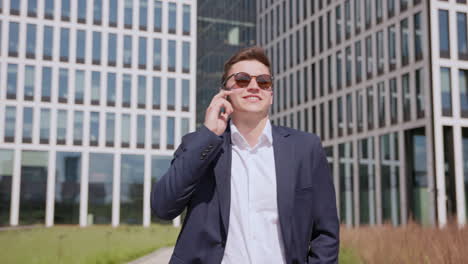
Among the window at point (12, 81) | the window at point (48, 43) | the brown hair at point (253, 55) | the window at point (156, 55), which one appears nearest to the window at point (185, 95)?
the window at point (156, 55)

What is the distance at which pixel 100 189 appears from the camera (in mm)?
46969

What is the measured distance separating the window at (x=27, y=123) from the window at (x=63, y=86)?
244 cm

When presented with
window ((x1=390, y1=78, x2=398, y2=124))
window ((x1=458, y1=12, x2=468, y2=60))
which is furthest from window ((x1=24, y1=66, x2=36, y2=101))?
window ((x1=458, y1=12, x2=468, y2=60))

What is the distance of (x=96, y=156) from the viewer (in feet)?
155

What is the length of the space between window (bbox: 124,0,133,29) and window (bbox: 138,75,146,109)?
4478 mm

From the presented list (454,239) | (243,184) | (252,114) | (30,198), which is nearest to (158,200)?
(243,184)

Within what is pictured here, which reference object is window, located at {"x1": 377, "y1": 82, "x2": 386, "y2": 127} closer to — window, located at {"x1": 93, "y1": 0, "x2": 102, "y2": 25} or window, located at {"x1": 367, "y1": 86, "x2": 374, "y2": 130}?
window, located at {"x1": 367, "y1": 86, "x2": 374, "y2": 130}

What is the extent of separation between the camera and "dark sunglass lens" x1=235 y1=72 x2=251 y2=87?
292cm

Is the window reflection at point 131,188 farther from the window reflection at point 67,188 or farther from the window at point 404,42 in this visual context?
the window at point 404,42

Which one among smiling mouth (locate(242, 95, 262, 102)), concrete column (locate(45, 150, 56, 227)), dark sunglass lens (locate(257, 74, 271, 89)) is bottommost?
concrete column (locate(45, 150, 56, 227))

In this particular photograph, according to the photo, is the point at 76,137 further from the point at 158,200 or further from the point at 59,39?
the point at 158,200

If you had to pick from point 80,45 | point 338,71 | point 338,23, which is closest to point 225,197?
point 338,71

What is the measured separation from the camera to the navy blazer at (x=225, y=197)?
8.66 feet

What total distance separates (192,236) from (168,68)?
4857cm
